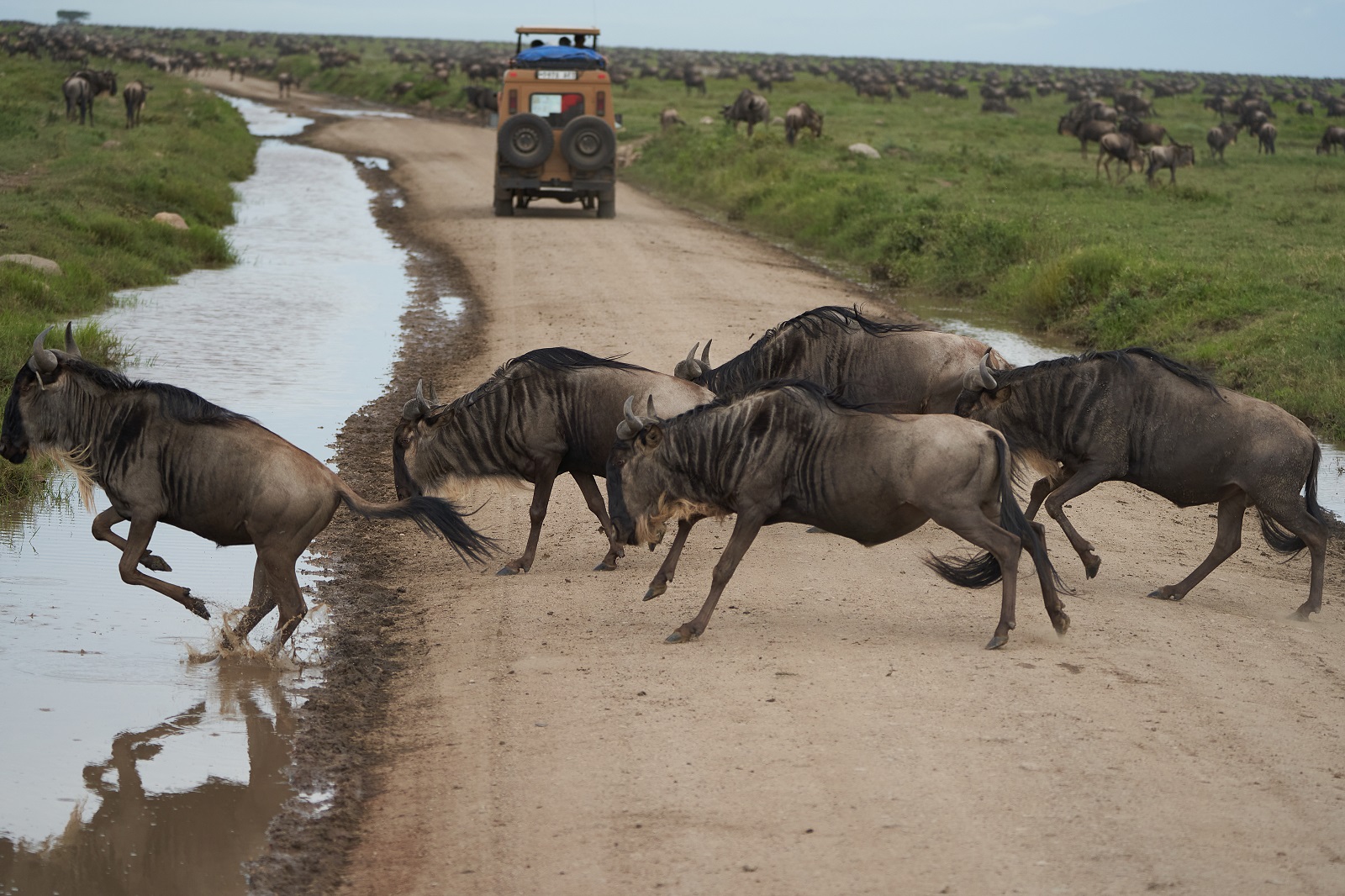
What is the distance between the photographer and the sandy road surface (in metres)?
4.21

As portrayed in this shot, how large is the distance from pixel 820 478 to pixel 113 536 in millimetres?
3109

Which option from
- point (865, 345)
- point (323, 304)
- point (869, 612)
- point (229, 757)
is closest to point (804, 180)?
point (323, 304)

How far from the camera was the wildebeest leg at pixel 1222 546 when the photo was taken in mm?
6984

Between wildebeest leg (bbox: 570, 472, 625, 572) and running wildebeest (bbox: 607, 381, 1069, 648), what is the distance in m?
0.80

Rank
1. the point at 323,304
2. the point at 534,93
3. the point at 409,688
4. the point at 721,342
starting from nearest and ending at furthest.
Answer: the point at 409,688
the point at 721,342
the point at 323,304
the point at 534,93

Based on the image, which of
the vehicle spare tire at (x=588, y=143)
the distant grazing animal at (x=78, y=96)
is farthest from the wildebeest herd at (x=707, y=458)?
the distant grazing animal at (x=78, y=96)

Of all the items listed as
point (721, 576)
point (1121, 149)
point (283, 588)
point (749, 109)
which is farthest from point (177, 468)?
point (749, 109)

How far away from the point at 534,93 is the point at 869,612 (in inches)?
697

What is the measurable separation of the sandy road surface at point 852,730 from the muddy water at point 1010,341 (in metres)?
2.32

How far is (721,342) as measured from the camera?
13.2 meters

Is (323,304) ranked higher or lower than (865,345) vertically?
lower

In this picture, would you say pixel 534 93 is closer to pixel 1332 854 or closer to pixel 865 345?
pixel 865 345

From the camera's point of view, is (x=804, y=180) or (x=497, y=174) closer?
(x=497, y=174)

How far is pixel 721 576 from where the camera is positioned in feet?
20.2
